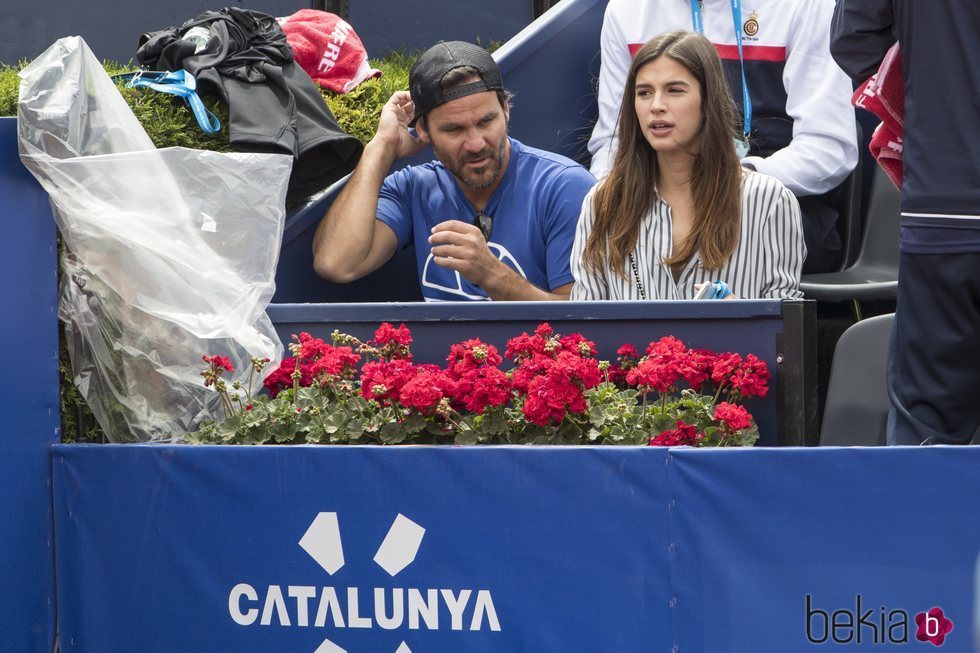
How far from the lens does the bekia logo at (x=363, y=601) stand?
107 inches

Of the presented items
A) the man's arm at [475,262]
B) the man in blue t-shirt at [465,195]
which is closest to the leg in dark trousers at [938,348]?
the man's arm at [475,262]

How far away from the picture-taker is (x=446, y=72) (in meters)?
4.22

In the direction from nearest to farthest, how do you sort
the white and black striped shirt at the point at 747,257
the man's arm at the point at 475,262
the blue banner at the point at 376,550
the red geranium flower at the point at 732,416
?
the blue banner at the point at 376,550, the red geranium flower at the point at 732,416, the white and black striped shirt at the point at 747,257, the man's arm at the point at 475,262

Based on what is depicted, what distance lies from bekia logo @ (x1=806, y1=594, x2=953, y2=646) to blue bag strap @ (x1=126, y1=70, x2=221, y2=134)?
8.04 ft

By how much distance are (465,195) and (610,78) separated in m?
0.88

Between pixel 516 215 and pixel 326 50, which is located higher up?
pixel 326 50

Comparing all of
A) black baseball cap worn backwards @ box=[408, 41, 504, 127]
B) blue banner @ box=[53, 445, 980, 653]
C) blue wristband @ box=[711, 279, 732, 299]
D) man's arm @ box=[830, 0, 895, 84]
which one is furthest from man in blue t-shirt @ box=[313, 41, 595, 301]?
blue banner @ box=[53, 445, 980, 653]

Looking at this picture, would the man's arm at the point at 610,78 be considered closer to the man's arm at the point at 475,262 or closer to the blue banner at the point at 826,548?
the man's arm at the point at 475,262

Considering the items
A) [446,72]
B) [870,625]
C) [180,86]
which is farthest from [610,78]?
[870,625]

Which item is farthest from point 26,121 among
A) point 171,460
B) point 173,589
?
point 173,589

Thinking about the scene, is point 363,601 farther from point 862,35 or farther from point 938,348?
point 862,35

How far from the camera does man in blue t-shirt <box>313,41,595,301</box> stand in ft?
13.9

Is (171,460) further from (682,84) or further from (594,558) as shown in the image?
→ (682,84)

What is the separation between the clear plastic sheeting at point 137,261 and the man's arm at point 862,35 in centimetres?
154
